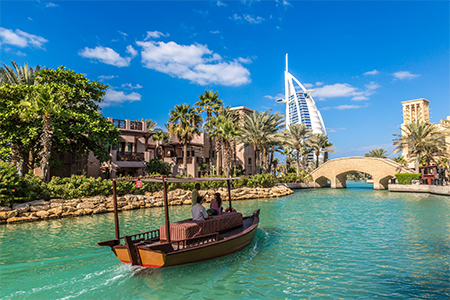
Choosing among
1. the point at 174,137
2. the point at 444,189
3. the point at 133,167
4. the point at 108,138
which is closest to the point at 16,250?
the point at 108,138

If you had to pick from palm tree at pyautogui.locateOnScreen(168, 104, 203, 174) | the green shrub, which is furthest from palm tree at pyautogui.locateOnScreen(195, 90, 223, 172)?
the green shrub

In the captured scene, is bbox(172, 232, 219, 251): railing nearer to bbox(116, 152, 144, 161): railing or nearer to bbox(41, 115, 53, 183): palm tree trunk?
bbox(41, 115, 53, 183): palm tree trunk

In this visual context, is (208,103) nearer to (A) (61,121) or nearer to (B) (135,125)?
(B) (135,125)

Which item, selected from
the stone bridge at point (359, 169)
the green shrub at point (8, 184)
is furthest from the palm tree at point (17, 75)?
the stone bridge at point (359, 169)

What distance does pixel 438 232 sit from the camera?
1356 centimetres

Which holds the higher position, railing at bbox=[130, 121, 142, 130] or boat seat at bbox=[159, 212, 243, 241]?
railing at bbox=[130, 121, 142, 130]

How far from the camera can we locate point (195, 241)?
28.4 ft

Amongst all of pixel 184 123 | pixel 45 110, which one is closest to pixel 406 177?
pixel 184 123

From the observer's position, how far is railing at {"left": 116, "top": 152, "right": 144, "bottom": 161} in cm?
3369

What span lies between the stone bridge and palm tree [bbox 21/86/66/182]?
46.4 metres

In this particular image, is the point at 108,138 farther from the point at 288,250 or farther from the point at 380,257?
the point at 380,257

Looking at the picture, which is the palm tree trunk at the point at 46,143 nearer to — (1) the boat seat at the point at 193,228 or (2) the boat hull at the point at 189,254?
(1) the boat seat at the point at 193,228

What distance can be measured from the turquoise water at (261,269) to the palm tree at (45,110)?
29.7 ft

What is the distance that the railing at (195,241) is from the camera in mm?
8334
